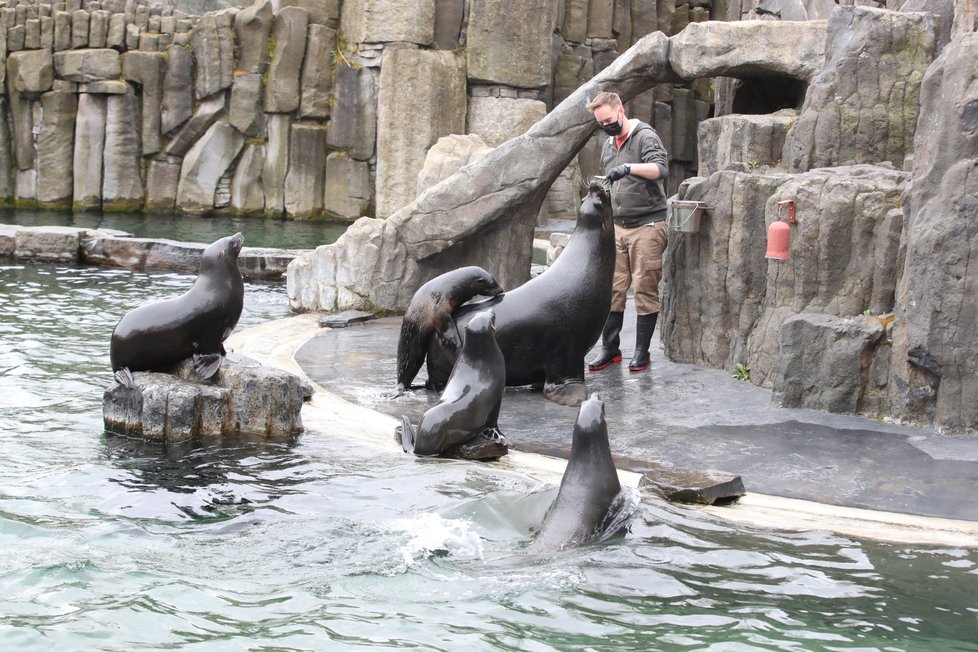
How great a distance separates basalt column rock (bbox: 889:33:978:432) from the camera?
5547 mm

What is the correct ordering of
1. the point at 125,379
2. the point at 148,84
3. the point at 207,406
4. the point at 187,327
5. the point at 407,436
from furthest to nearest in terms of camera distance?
the point at 148,84 → the point at 187,327 → the point at 125,379 → the point at 207,406 → the point at 407,436

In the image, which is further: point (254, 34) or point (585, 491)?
point (254, 34)

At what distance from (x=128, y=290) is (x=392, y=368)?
485 cm

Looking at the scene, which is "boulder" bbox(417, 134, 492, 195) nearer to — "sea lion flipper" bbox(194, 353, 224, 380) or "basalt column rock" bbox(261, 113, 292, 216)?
"sea lion flipper" bbox(194, 353, 224, 380)

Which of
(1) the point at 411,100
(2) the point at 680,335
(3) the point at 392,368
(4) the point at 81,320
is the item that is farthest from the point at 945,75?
(1) the point at 411,100

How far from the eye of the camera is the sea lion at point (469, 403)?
555 centimetres

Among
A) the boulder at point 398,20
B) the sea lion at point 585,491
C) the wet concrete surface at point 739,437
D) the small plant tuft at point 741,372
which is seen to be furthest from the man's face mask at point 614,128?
the boulder at point 398,20

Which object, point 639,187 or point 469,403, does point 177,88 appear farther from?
point 469,403

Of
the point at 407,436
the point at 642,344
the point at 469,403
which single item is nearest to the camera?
the point at 469,403

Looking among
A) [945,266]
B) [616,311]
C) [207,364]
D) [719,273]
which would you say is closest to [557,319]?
[616,311]

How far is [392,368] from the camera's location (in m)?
7.55

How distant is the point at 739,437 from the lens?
576 cm

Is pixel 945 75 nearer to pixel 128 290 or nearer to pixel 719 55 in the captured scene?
pixel 719 55

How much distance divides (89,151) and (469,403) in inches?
594
